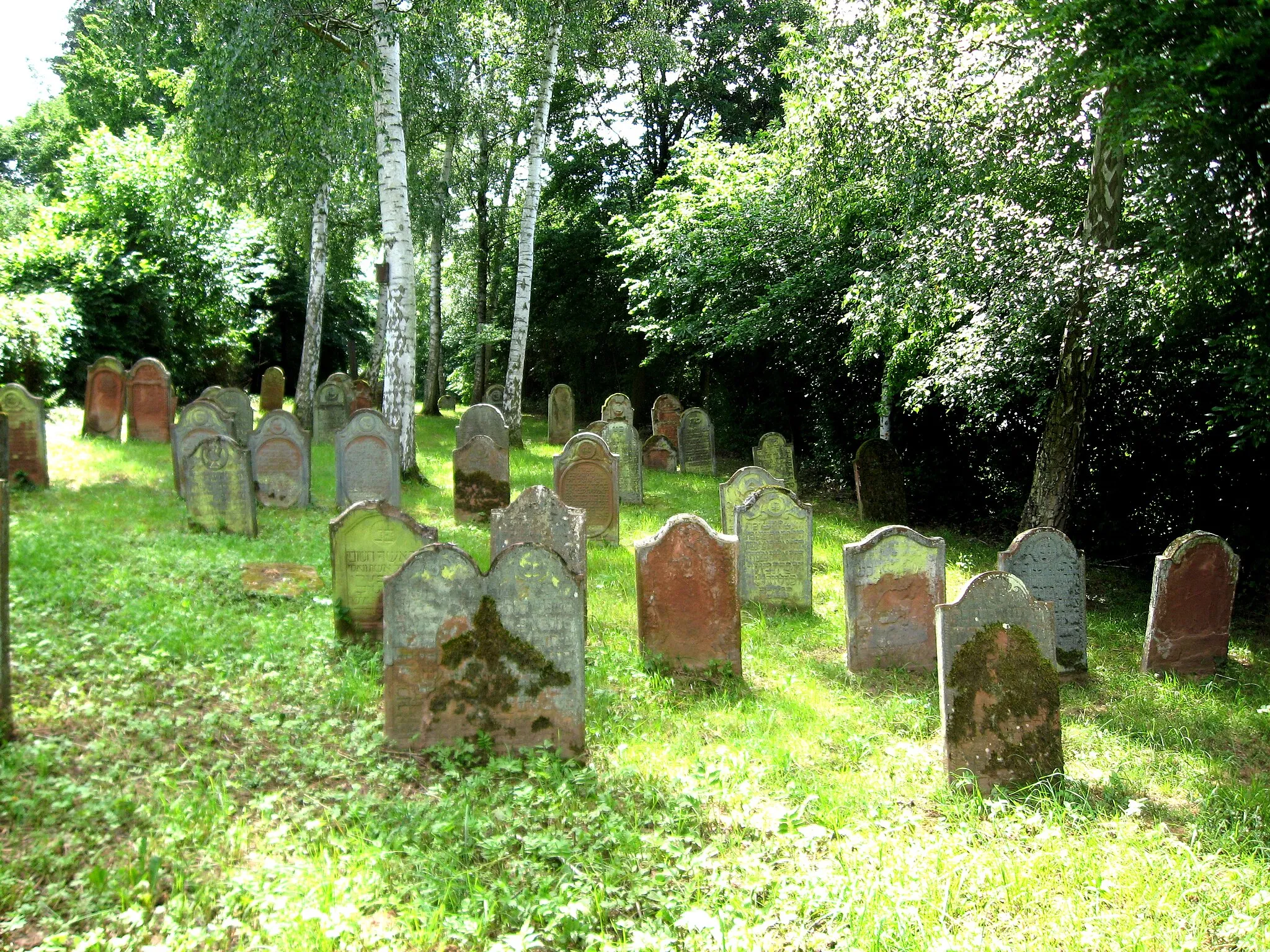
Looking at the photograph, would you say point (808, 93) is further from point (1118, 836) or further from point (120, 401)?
point (120, 401)

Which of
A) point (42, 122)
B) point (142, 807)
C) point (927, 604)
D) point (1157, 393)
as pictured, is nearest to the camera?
point (142, 807)

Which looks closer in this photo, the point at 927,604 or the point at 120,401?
the point at 927,604

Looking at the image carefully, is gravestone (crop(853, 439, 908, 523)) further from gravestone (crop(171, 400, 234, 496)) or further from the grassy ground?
gravestone (crop(171, 400, 234, 496))

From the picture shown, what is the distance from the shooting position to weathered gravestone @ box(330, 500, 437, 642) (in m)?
6.03

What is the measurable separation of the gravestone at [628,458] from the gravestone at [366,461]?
3243mm

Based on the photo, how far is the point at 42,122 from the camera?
105 feet

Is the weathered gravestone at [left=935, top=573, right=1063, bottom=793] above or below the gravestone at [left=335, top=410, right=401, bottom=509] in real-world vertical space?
below

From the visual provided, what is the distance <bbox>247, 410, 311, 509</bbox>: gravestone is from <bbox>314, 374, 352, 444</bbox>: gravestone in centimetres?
592

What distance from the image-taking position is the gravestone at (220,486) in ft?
28.0

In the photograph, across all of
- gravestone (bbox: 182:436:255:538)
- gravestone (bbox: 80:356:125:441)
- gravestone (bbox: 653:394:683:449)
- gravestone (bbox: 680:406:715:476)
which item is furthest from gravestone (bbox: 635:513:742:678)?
gravestone (bbox: 653:394:683:449)

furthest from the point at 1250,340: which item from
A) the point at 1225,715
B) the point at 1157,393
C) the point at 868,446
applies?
the point at 868,446

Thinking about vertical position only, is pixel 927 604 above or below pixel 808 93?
below

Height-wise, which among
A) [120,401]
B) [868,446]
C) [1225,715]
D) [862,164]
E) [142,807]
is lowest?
[1225,715]

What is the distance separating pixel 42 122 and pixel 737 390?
29.2 m
